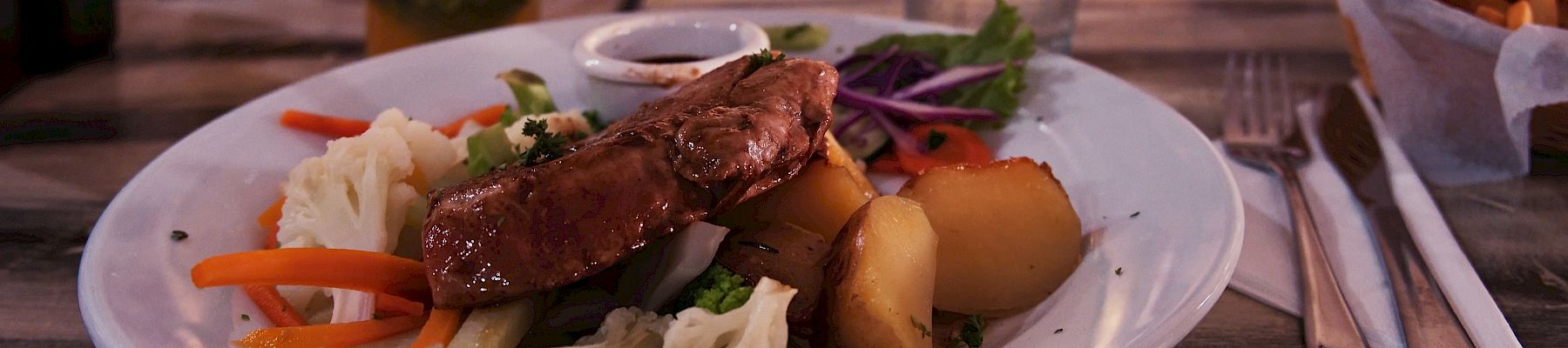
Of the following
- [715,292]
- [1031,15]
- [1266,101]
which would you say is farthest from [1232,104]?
[715,292]

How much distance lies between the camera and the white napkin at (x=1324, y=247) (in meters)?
2.01

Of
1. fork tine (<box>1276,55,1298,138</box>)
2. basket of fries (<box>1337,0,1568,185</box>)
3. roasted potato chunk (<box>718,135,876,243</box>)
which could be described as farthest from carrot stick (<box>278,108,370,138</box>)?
basket of fries (<box>1337,0,1568,185</box>)

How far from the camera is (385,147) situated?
7.33ft

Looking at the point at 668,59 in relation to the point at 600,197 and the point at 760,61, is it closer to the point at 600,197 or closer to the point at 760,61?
the point at 760,61

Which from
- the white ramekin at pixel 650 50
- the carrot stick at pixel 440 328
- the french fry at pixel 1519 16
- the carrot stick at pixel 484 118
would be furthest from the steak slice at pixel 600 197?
the french fry at pixel 1519 16

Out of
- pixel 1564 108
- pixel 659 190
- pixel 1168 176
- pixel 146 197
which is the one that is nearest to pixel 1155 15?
pixel 1564 108

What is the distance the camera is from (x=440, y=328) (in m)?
1.70

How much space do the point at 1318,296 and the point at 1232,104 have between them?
1.25 meters

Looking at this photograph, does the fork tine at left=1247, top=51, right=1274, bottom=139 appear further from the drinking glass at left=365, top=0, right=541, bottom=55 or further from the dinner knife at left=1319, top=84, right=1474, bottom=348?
the drinking glass at left=365, top=0, right=541, bottom=55

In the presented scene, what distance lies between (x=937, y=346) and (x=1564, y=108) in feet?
6.48

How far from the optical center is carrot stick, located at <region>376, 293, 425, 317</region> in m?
1.87

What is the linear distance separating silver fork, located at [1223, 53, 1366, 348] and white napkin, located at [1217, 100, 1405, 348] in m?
0.03

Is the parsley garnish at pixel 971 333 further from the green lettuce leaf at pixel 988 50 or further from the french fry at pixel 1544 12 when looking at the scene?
the french fry at pixel 1544 12

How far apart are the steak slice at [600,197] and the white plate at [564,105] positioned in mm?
596
